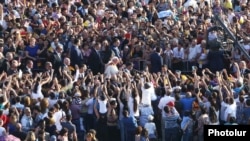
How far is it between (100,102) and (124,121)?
804 millimetres

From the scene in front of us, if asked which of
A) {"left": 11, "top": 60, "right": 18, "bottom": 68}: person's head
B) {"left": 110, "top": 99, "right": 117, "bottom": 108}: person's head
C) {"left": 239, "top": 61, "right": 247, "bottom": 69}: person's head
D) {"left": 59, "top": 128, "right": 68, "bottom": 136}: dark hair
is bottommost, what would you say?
{"left": 59, "top": 128, "right": 68, "bottom": 136}: dark hair

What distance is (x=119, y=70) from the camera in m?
21.3

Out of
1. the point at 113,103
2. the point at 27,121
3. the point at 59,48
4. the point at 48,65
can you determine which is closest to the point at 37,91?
the point at 27,121

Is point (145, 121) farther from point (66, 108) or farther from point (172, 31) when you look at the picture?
point (172, 31)

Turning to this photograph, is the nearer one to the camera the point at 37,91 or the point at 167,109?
the point at 167,109

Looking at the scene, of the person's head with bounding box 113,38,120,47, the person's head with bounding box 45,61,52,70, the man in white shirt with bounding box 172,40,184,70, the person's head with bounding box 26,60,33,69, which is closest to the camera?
the person's head with bounding box 45,61,52,70

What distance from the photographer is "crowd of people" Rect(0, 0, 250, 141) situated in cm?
1744

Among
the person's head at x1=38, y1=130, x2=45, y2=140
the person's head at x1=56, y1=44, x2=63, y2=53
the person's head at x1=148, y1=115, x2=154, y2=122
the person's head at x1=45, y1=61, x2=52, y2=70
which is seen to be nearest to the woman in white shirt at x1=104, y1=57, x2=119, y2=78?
the person's head at x1=56, y1=44, x2=63, y2=53

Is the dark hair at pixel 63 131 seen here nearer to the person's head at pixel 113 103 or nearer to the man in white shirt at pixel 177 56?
the person's head at pixel 113 103

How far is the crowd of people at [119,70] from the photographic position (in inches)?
687

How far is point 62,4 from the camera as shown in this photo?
25.9 metres

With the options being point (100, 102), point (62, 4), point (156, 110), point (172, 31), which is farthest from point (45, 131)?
point (62, 4)

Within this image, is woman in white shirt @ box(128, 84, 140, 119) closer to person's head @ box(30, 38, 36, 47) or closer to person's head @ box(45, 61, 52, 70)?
person's head @ box(45, 61, 52, 70)

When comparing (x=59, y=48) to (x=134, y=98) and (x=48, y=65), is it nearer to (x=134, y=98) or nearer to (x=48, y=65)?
(x=48, y=65)
